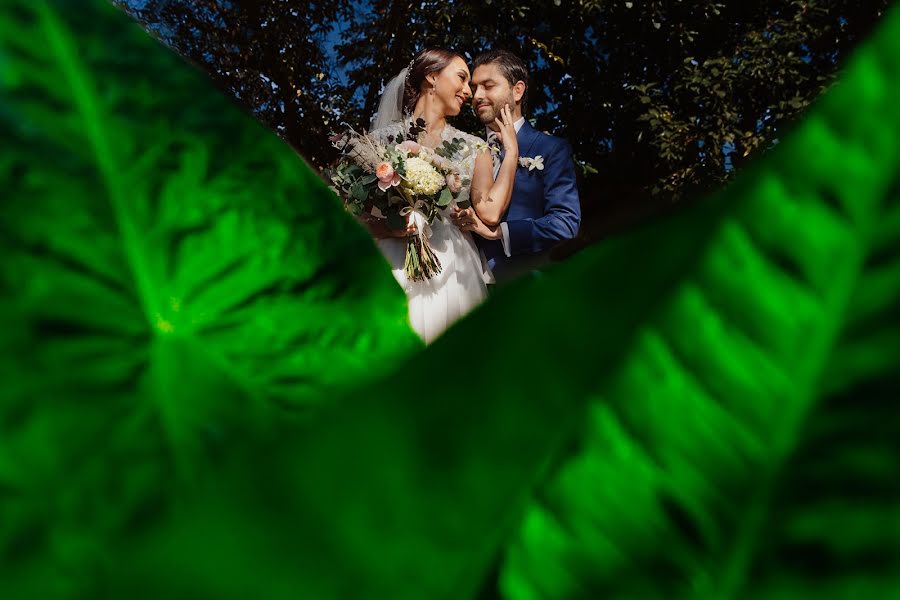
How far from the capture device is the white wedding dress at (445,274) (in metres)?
2.85

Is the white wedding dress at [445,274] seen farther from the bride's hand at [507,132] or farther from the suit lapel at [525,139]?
the suit lapel at [525,139]

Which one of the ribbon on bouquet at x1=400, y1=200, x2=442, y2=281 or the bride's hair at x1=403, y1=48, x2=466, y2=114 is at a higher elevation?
the bride's hair at x1=403, y1=48, x2=466, y2=114

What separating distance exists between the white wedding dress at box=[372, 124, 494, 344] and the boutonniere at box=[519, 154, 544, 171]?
0.36 metres

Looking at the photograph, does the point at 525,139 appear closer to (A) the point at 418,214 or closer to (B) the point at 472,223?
(B) the point at 472,223

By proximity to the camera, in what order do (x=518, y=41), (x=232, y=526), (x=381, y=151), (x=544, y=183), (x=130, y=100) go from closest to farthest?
(x=232, y=526), (x=130, y=100), (x=381, y=151), (x=544, y=183), (x=518, y=41)

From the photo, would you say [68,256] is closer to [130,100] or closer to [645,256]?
[130,100]

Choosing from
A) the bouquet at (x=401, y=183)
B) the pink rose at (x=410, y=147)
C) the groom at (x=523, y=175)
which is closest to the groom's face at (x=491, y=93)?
the groom at (x=523, y=175)

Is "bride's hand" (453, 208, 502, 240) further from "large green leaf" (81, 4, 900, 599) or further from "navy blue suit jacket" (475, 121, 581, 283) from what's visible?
"large green leaf" (81, 4, 900, 599)

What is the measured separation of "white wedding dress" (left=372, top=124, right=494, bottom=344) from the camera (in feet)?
9.36

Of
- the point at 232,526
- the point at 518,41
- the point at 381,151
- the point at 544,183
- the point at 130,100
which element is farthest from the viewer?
the point at 518,41

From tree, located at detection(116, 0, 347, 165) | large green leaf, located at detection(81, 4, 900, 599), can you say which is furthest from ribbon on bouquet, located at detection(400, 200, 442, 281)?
tree, located at detection(116, 0, 347, 165)

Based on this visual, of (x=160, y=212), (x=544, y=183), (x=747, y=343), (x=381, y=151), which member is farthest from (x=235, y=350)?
(x=544, y=183)

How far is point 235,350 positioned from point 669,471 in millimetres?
143

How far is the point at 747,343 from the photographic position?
0.09 metres
